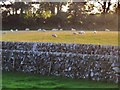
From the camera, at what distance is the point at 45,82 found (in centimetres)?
932

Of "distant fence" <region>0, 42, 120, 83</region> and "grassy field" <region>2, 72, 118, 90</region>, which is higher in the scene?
"distant fence" <region>0, 42, 120, 83</region>

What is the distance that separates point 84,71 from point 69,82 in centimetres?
51

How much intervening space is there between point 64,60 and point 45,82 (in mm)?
961

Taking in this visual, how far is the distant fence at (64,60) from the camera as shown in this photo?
9.28 meters

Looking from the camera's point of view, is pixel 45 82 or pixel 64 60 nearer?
pixel 45 82

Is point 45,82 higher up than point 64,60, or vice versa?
point 64,60

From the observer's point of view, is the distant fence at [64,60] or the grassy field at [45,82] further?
the distant fence at [64,60]

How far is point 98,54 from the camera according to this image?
9.54 metres

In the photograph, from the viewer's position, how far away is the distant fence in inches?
365

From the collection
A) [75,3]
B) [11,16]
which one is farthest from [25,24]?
[75,3]

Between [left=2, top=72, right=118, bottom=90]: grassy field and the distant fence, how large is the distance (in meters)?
0.23

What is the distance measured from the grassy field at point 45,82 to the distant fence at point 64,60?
0.23 metres

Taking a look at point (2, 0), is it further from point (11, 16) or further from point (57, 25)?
point (57, 25)

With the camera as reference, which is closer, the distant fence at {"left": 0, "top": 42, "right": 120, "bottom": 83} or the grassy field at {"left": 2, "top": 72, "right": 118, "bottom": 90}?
the grassy field at {"left": 2, "top": 72, "right": 118, "bottom": 90}
